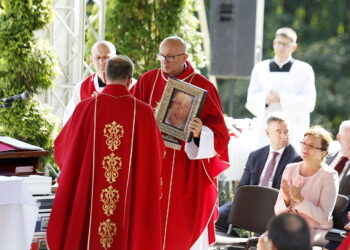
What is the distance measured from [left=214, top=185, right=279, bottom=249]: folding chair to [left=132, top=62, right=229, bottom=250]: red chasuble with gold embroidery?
0.38m

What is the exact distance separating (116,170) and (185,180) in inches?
35.7

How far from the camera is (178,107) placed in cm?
662

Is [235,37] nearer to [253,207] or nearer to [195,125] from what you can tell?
[253,207]

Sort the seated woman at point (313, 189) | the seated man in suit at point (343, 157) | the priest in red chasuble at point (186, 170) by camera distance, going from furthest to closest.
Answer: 1. the seated man in suit at point (343, 157)
2. the priest in red chasuble at point (186, 170)
3. the seated woman at point (313, 189)

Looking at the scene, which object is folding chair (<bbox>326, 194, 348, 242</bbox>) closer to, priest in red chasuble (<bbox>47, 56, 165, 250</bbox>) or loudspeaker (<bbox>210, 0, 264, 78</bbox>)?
priest in red chasuble (<bbox>47, 56, 165, 250</bbox>)

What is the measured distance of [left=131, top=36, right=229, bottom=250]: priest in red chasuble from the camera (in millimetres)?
6852

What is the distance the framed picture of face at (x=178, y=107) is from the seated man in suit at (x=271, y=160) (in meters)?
1.54

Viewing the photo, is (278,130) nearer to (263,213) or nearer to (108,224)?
(263,213)

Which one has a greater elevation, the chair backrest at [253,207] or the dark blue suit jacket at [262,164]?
the dark blue suit jacket at [262,164]

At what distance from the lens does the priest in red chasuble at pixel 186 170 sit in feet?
22.5

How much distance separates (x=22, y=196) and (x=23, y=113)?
8.62ft

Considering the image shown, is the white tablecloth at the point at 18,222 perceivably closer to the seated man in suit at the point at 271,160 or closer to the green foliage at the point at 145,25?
the seated man in suit at the point at 271,160

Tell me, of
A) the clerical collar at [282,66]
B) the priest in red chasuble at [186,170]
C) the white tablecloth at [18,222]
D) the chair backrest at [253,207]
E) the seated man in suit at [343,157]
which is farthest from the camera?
the clerical collar at [282,66]

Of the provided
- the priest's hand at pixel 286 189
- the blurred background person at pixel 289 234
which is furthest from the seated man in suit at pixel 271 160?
the blurred background person at pixel 289 234
